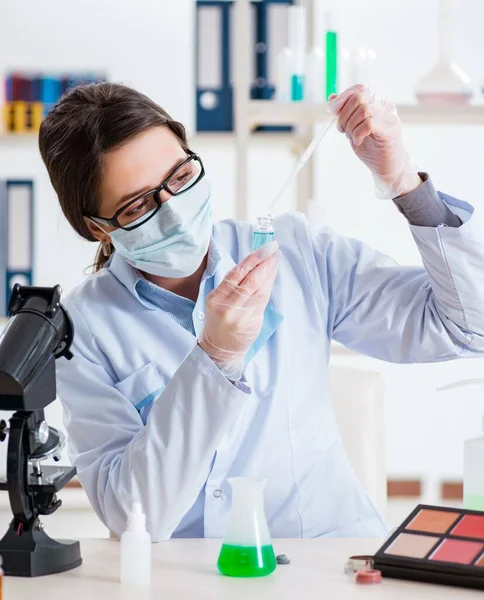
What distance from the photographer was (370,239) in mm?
3129

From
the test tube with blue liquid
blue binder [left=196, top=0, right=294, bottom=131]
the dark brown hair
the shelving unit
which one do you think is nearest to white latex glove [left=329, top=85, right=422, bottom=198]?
the test tube with blue liquid

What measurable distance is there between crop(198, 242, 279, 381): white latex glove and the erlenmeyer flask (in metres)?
0.21

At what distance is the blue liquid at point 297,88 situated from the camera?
104 inches

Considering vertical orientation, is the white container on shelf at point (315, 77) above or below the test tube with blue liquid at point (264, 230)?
above

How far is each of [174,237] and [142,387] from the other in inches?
9.9

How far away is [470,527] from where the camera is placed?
1097 mm

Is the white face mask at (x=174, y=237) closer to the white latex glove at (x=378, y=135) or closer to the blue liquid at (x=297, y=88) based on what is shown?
the white latex glove at (x=378, y=135)

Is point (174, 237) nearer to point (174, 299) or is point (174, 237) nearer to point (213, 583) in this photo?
point (174, 299)

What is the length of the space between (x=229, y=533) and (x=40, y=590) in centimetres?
23

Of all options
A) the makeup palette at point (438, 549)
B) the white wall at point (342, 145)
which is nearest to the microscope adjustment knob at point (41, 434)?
the makeup palette at point (438, 549)

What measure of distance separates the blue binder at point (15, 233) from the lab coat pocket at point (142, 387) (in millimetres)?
1682

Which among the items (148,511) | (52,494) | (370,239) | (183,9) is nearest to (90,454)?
(148,511)

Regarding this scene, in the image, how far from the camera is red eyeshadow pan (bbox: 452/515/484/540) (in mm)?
1078

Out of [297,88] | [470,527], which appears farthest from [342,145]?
[470,527]
